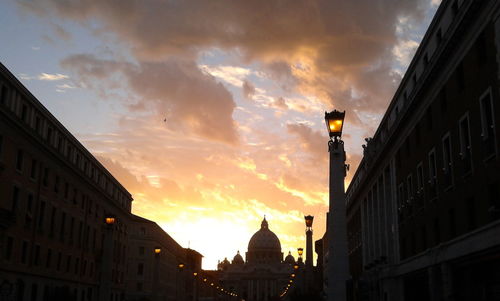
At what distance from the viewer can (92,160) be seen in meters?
69.1

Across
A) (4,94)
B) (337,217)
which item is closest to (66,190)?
(4,94)

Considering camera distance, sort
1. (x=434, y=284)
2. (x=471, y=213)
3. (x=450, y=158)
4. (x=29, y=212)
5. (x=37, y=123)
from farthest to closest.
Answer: (x=37, y=123), (x=29, y=212), (x=434, y=284), (x=450, y=158), (x=471, y=213)

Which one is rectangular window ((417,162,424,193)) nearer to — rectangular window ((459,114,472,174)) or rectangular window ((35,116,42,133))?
rectangular window ((459,114,472,174))

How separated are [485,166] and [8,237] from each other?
3343 centimetres

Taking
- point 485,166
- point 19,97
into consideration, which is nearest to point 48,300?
point 19,97

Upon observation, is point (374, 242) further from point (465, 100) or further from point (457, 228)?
point (465, 100)

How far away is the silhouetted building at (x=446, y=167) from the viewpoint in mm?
24594

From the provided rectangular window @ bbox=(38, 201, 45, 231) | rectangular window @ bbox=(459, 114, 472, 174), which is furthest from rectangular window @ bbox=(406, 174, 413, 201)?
rectangular window @ bbox=(38, 201, 45, 231)

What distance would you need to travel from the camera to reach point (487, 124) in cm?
2489

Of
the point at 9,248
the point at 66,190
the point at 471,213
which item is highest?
the point at 66,190

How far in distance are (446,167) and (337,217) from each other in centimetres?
1590

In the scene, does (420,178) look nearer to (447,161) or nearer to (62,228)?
(447,161)

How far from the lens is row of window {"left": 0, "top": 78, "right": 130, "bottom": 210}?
145ft

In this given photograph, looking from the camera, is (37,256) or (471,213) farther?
(37,256)
